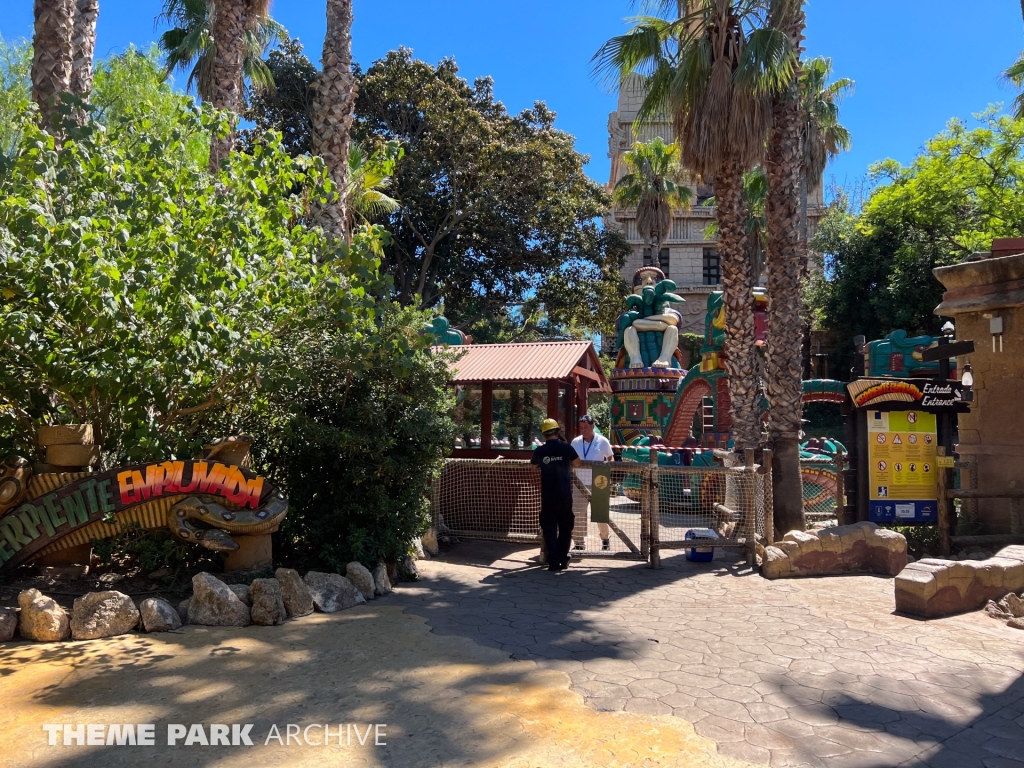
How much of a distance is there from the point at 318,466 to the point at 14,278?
3.26 m

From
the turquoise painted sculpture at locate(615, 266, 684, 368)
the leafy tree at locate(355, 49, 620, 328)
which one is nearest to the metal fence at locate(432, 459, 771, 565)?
the turquoise painted sculpture at locate(615, 266, 684, 368)

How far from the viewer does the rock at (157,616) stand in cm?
571

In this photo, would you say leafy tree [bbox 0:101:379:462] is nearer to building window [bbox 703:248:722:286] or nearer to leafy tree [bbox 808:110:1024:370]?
leafy tree [bbox 808:110:1024:370]

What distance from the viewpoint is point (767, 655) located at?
5379 millimetres

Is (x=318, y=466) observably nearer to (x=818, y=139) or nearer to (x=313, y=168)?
(x=313, y=168)

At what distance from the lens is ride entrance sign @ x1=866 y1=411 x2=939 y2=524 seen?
365 inches

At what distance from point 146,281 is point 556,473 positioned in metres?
4.80

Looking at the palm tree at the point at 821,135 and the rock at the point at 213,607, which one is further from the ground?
the palm tree at the point at 821,135

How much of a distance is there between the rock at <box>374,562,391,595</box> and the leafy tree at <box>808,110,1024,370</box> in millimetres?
22709

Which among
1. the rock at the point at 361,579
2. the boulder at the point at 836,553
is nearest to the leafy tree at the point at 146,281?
the rock at the point at 361,579

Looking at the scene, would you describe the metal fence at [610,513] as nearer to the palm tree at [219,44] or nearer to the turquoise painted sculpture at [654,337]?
the palm tree at [219,44]

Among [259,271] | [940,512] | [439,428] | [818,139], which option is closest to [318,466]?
[439,428]

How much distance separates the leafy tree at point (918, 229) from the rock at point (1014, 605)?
65.2ft

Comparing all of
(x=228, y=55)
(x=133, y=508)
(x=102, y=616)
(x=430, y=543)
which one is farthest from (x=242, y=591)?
(x=228, y=55)
